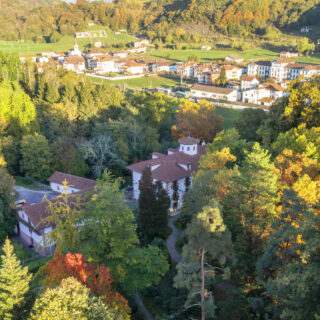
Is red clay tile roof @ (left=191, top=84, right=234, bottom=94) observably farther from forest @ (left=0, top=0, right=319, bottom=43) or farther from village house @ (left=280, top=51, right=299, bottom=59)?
forest @ (left=0, top=0, right=319, bottom=43)

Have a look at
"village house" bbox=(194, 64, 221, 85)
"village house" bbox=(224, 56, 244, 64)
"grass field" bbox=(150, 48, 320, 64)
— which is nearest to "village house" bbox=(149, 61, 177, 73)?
"village house" bbox=(194, 64, 221, 85)

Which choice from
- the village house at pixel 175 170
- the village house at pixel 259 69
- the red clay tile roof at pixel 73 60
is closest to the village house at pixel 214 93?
the village house at pixel 259 69

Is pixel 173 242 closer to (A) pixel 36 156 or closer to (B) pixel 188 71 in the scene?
(A) pixel 36 156

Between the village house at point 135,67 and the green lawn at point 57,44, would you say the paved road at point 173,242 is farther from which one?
the green lawn at point 57,44

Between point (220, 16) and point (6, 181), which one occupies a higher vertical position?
point (220, 16)

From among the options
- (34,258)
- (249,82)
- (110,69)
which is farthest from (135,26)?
(34,258)

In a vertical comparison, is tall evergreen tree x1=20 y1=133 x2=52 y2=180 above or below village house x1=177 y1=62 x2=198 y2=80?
below

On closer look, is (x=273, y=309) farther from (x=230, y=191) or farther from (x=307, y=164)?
(x=307, y=164)
